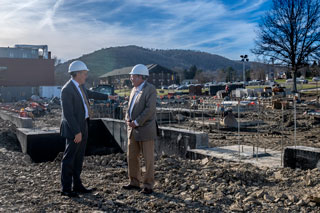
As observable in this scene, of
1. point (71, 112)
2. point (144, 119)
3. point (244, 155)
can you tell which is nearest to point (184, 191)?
point (144, 119)

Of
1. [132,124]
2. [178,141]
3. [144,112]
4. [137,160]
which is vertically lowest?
[178,141]

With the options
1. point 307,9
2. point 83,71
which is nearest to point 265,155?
point 83,71

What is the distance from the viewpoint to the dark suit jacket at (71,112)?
5070mm

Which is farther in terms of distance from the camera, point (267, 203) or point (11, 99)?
point (11, 99)

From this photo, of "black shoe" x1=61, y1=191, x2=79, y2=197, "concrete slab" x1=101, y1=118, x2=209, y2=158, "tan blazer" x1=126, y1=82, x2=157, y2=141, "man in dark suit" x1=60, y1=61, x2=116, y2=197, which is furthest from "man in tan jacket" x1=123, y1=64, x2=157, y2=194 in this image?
"concrete slab" x1=101, y1=118, x2=209, y2=158

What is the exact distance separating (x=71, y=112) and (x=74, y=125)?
0.19 metres

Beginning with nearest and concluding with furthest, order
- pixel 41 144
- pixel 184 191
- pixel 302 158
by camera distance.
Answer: pixel 184 191 < pixel 302 158 < pixel 41 144

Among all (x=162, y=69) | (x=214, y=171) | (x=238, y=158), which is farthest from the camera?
(x=162, y=69)

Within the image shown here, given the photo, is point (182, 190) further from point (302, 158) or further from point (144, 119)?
point (302, 158)

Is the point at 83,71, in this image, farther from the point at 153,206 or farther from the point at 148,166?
the point at 153,206

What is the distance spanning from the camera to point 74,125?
5055 millimetres

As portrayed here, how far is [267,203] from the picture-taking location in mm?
4723

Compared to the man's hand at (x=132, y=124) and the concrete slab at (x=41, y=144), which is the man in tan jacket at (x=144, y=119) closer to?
the man's hand at (x=132, y=124)

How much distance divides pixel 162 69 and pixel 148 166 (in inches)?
3597
